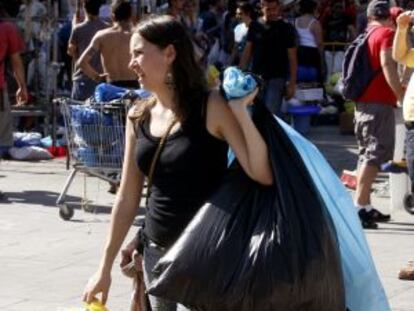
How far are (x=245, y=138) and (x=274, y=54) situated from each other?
8.69 metres

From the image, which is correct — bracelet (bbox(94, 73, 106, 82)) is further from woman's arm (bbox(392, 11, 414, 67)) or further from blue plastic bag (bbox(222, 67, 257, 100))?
blue plastic bag (bbox(222, 67, 257, 100))

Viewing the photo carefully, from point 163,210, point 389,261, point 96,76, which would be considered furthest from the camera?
point 96,76

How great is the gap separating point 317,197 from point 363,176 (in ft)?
18.1

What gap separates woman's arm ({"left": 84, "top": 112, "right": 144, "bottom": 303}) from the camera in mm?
4539

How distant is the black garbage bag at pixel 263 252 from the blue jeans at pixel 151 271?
221mm

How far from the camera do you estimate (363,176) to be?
9.65 meters

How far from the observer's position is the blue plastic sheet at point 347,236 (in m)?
4.30

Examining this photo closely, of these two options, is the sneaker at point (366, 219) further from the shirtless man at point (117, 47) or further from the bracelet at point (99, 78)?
the bracelet at point (99, 78)

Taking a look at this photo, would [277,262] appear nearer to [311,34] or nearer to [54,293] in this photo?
[54,293]

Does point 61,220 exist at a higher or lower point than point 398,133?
lower

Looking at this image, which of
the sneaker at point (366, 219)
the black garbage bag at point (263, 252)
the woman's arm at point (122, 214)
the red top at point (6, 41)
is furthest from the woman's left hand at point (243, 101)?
the red top at point (6, 41)

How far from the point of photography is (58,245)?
920cm

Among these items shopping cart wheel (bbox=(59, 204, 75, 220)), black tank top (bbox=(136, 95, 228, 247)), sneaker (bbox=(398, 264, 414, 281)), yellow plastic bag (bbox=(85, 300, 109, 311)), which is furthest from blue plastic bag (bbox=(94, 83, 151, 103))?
black tank top (bbox=(136, 95, 228, 247))

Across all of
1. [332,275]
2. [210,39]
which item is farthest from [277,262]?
[210,39]
